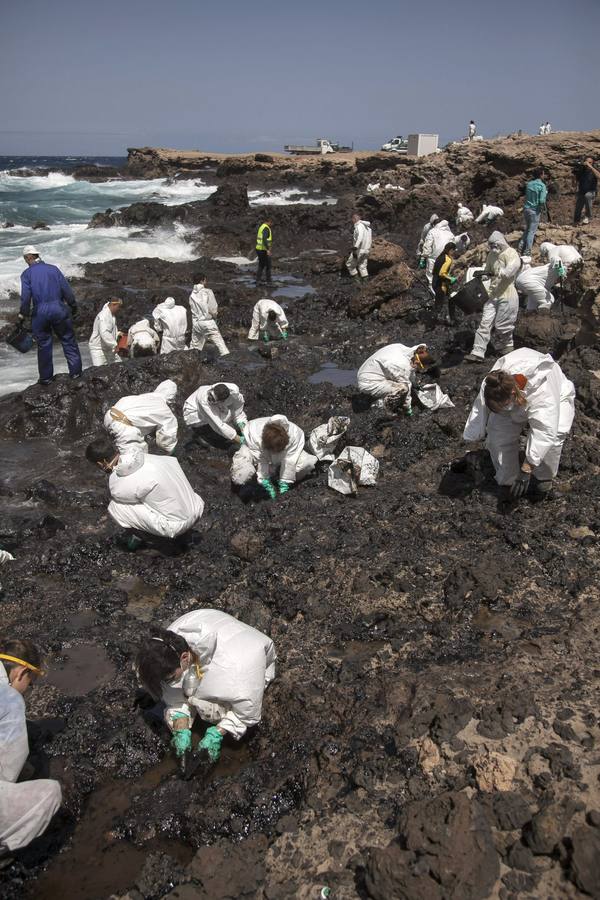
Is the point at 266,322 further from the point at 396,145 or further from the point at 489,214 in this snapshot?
the point at 396,145

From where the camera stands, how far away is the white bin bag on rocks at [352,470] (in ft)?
19.2

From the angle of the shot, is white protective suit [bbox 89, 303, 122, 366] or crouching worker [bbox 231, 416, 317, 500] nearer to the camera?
crouching worker [bbox 231, 416, 317, 500]

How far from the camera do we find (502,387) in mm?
4250

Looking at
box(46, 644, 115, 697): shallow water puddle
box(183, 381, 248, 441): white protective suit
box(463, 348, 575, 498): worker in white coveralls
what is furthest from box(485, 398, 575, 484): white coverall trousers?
box(46, 644, 115, 697): shallow water puddle

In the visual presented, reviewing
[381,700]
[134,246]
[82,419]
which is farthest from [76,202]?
[381,700]

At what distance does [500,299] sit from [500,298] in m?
0.02

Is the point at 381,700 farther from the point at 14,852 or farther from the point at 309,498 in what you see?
the point at 309,498

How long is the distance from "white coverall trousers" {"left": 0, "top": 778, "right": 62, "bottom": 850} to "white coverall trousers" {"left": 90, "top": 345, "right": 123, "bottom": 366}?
292 inches

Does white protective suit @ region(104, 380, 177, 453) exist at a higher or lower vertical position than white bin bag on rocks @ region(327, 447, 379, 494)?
higher

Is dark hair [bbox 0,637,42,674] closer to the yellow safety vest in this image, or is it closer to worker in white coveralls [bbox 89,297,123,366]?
worker in white coveralls [bbox 89,297,123,366]

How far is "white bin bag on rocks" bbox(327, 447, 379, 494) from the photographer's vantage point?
5.87 meters

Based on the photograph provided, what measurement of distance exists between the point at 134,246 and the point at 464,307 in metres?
15.5

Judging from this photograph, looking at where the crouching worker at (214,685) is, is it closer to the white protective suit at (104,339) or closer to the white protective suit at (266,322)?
the white protective suit at (104,339)

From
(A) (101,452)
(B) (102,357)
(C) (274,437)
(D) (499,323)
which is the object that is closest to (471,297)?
(D) (499,323)
